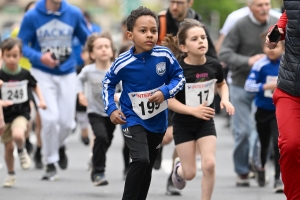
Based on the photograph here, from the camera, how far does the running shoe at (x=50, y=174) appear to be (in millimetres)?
12133

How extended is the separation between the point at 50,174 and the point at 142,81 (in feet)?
13.6

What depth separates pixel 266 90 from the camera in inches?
446

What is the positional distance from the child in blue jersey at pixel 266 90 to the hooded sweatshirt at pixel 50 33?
2.42m

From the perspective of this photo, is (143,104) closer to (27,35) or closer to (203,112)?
(203,112)

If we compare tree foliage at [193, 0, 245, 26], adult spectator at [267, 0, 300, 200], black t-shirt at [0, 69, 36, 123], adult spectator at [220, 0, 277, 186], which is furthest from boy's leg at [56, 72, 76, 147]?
tree foliage at [193, 0, 245, 26]

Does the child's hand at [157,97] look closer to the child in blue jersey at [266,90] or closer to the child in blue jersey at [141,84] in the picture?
the child in blue jersey at [141,84]

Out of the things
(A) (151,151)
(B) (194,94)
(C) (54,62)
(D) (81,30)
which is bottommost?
(C) (54,62)

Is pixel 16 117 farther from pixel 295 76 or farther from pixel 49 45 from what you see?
pixel 295 76

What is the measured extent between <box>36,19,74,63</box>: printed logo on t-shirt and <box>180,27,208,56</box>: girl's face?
3.33 m

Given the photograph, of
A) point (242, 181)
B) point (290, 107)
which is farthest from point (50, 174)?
point (290, 107)

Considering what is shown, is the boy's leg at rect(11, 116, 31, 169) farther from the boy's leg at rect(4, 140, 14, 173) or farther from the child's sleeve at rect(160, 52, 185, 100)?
the child's sleeve at rect(160, 52, 185, 100)

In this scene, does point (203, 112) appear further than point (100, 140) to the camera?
No

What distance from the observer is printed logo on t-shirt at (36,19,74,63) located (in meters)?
12.4

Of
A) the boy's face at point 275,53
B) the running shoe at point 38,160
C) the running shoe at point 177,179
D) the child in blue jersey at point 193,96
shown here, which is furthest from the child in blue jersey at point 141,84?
the running shoe at point 38,160
